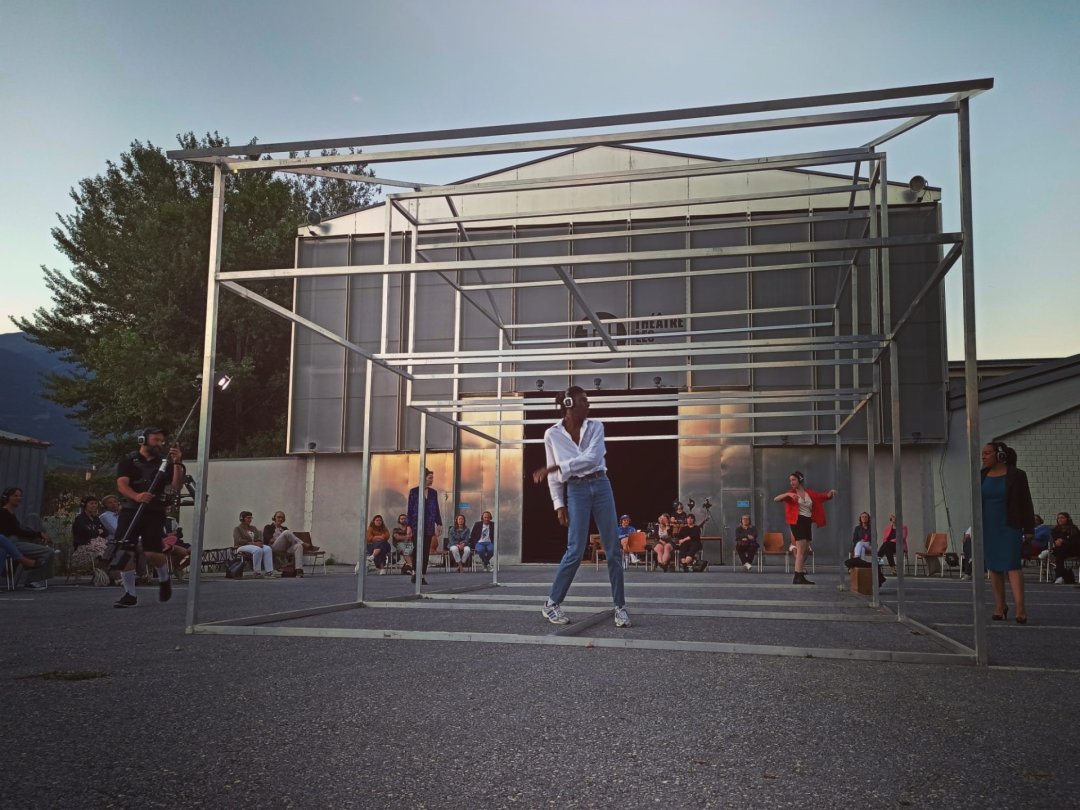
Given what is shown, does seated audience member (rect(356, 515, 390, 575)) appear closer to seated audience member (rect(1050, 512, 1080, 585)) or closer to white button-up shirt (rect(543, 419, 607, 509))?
white button-up shirt (rect(543, 419, 607, 509))

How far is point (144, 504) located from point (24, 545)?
5230 mm

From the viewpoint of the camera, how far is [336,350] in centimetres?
2531

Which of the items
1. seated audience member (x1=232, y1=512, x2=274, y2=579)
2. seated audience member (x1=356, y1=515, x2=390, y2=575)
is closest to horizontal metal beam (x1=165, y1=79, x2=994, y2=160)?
seated audience member (x1=232, y1=512, x2=274, y2=579)

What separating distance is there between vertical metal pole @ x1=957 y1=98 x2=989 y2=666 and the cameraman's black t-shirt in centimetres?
754

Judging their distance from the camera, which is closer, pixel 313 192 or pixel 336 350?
pixel 336 350

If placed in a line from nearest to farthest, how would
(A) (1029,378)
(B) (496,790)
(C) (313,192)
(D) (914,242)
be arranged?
(B) (496,790)
(D) (914,242)
(A) (1029,378)
(C) (313,192)

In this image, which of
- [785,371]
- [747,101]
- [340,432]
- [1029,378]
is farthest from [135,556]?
[1029,378]

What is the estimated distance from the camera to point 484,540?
19938mm

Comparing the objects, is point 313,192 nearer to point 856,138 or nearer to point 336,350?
point 336,350

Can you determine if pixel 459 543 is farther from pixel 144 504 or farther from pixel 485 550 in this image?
pixel 144 504

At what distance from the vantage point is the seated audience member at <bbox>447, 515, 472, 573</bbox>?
1995 centimetres

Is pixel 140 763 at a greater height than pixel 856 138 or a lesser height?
lesser

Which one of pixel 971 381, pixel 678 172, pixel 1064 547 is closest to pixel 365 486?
pixel 678 172

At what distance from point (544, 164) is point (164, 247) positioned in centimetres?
1783
